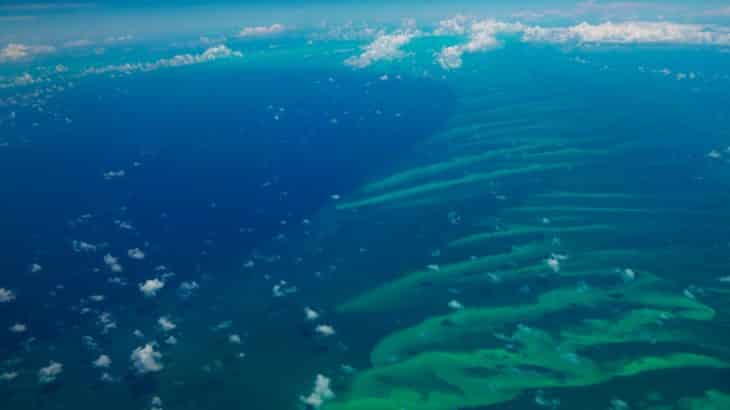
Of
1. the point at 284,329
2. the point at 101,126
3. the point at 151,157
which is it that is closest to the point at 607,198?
the point at 284,329

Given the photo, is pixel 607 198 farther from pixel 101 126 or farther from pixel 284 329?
pixel 101 126

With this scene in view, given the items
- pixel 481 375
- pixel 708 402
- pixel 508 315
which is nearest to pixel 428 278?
pixel 508 315

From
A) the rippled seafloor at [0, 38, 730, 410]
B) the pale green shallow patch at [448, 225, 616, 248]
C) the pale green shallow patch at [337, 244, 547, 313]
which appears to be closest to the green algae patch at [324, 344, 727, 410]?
the rippled seafloor at [0, 38, 730, 410]

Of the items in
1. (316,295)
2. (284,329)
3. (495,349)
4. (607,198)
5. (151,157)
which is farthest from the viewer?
(151,157)

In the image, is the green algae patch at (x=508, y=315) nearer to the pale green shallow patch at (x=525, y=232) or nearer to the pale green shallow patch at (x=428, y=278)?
the pale green shallow patch at (x=428, y=278)

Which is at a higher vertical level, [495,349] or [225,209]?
[225,209]

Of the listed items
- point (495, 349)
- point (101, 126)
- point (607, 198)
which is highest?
point (101, 126)

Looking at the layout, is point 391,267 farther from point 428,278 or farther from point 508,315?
point 508,315

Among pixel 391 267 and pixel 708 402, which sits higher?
pixel 391 267
